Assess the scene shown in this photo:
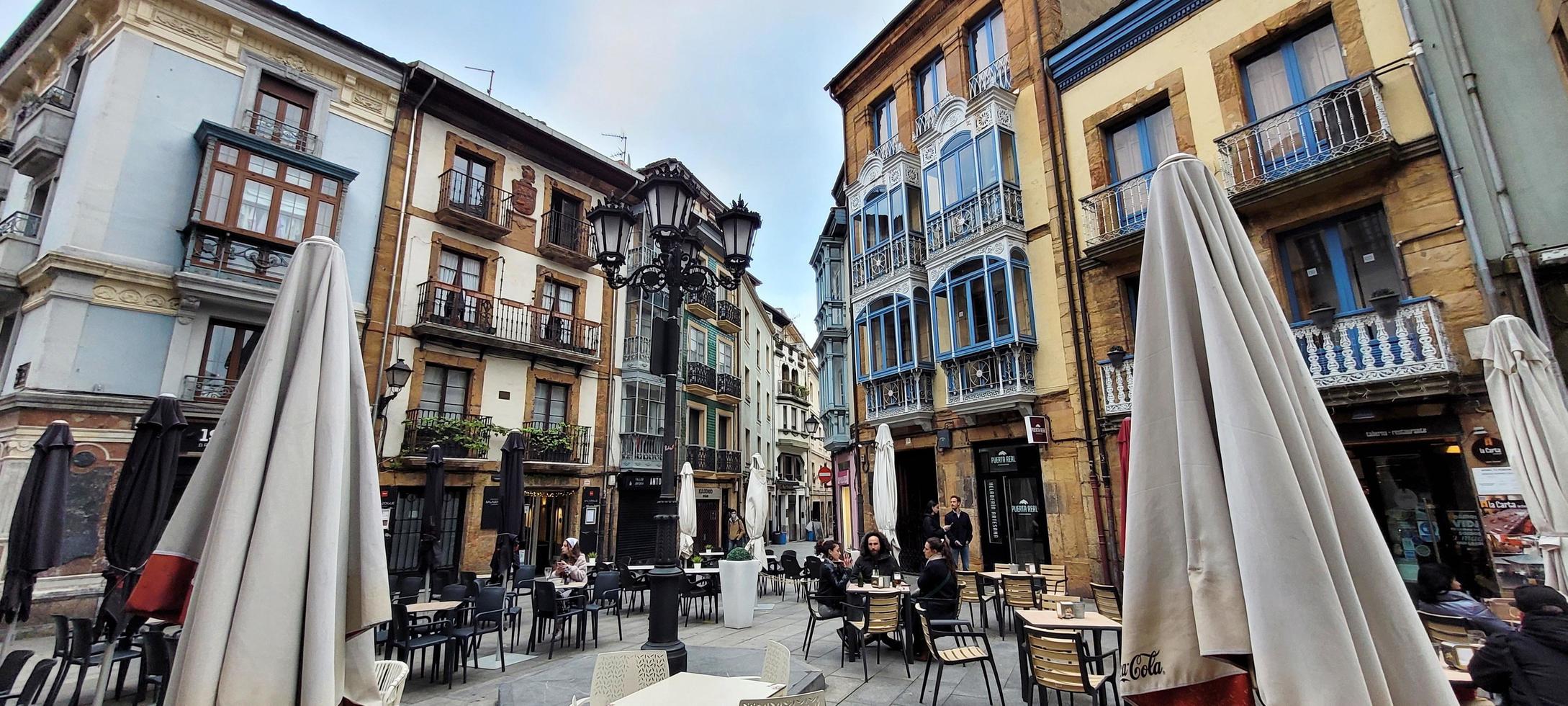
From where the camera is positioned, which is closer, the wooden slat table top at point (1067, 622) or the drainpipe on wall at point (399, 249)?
the wooden slat table top at point (1067, 622)

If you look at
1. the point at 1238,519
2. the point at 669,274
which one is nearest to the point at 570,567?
the point at 669,274

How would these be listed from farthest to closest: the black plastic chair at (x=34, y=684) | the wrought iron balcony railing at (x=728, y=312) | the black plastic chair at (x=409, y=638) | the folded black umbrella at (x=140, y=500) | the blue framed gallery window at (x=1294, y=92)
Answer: the wrought iron balcony railing at (x=728, y=312) < the blue framed gallery window at (x=1294, y=92) < the black plastic chair at (x=409, y=638) < the folded black umbrella at (x=140, y=500) < the black plastic chair at (x=34, y=684)

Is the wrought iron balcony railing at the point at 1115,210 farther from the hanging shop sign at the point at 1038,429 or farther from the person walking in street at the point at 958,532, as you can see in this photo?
the person walking in street at the point at 958,532

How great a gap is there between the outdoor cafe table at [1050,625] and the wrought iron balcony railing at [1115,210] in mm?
8372

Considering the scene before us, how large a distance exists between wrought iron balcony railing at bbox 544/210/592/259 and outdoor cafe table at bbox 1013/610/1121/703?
57.3ft

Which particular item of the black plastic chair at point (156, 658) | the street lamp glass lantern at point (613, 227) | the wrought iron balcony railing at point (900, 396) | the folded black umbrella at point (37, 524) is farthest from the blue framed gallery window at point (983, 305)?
the folded black umbrella at point (37, 524)

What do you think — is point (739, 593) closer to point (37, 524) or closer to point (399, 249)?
point (37, 524)

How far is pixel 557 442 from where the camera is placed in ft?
59.3

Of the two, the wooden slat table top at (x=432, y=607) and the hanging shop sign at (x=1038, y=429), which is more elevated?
the hanging shop sign at (x=1038, y=429)

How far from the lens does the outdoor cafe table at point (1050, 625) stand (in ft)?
18.3

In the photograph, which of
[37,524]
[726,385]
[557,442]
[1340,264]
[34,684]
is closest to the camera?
[34,684]

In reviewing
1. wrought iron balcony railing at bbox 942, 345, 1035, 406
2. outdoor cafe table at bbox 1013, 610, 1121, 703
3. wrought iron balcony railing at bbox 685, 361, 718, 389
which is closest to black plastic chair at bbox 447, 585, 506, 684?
outdoor cafe table at bbox 1013, 610, 1121, 703

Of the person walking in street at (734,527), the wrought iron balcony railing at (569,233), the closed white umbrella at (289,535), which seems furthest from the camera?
the person walking in street at (734,527)

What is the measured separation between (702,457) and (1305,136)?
1997 centimetres
